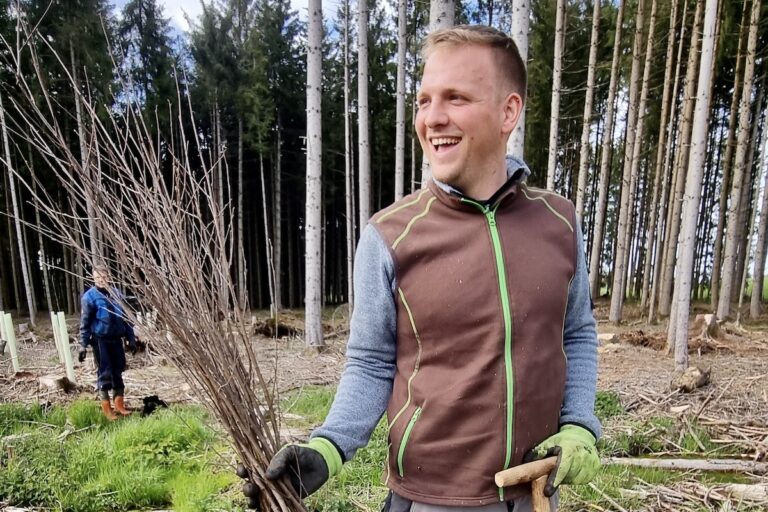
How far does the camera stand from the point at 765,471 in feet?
10.5

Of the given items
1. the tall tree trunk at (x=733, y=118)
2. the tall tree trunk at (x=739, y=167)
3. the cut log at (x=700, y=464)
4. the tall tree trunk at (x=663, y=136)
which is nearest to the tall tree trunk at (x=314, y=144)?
the cut log at (x=700, y=464)

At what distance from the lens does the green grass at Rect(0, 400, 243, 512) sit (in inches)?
121

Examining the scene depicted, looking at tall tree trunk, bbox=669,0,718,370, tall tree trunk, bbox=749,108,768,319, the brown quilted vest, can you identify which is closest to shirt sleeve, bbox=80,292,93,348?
the brown quilted vest

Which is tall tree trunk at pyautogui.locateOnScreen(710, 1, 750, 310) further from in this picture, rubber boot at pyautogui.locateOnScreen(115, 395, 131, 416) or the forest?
rubber boot at pyautogui.locateOnScreen(115, 395, 131, 416)

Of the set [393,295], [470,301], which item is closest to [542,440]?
[470,301]

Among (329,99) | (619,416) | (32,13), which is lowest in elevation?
(619,416)

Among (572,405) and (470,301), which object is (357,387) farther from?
(572,405)

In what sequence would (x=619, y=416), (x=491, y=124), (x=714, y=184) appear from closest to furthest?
1. (x=491, y=124)
2. (x=619, y=416)
3. (x=714, y=184)

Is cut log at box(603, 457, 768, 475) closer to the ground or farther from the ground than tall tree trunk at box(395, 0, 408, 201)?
closer to the ground

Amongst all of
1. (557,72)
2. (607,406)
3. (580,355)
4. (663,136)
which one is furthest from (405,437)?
(663,136)

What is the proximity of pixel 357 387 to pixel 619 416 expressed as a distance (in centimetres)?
405

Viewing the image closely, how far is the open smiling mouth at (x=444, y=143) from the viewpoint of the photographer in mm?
1123

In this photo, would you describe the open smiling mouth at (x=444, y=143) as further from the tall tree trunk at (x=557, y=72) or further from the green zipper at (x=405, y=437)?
the tall tree trunk at (x=557, y=72)

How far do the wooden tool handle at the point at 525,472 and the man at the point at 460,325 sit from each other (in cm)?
2
